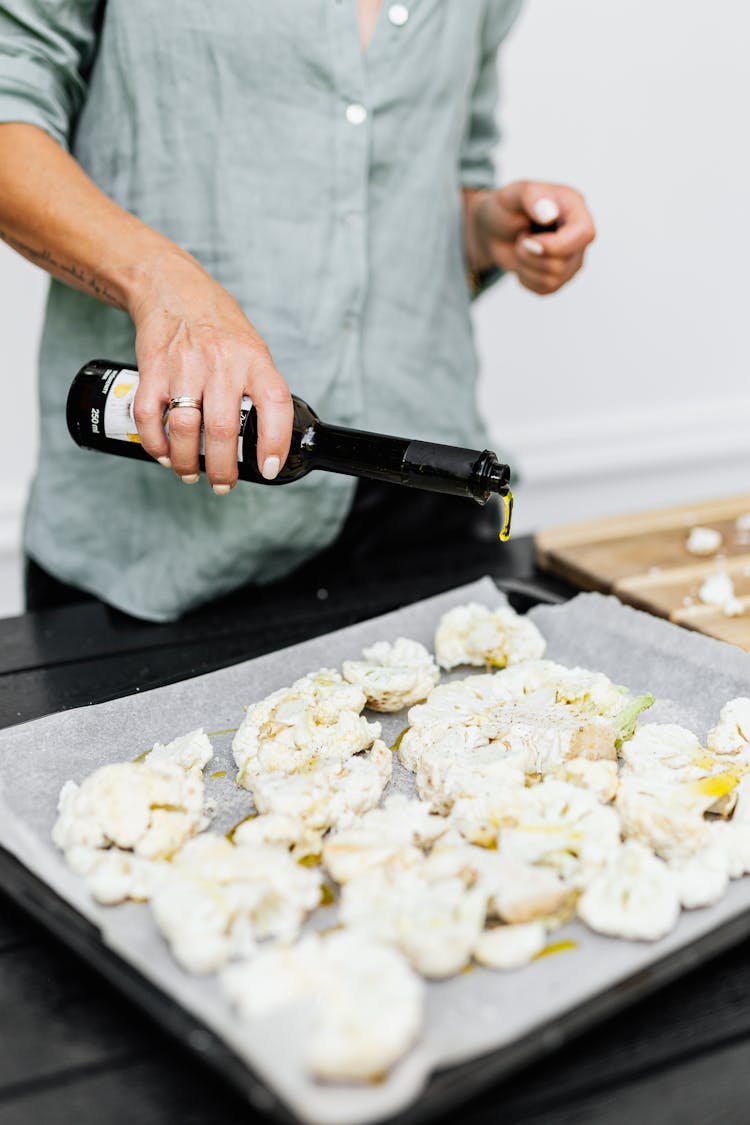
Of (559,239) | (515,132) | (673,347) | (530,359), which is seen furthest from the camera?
(673,347)

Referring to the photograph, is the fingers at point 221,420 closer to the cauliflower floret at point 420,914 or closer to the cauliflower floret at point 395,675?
the cauliflower floret at point 395,675

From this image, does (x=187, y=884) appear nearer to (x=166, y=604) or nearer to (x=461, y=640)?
(x=461, y=640)

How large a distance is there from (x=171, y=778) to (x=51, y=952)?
0.15 metres

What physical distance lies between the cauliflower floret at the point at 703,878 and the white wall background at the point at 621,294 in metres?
1.82

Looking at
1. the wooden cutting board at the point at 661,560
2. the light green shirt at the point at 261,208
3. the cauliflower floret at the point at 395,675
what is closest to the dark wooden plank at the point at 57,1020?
the cauliflower floret at the point at 395,675

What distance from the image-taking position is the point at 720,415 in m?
2.86

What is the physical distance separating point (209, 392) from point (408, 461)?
0.18 metres

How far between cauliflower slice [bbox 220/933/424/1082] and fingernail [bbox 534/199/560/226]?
35.4 inches

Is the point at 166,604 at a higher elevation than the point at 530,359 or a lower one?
lower

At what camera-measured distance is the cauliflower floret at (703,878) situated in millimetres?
703

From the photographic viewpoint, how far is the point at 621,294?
2.61 m

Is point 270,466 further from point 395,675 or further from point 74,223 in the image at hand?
point 74,223

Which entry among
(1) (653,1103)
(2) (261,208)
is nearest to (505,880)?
(1) (653,1103)

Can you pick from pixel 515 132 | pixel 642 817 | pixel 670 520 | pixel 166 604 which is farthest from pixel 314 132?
pixel 515 132
